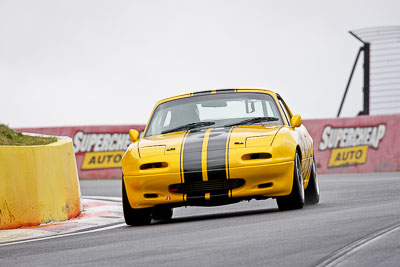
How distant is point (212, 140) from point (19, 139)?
163 inches

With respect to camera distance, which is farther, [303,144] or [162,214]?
[162,214]

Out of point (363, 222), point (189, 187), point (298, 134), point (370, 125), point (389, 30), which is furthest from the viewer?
point (370, 125)

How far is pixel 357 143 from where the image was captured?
21.6m

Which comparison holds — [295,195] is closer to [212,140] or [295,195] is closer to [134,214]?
[212,140]

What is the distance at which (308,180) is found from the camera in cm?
959

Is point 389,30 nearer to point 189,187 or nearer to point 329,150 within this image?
point 329,150

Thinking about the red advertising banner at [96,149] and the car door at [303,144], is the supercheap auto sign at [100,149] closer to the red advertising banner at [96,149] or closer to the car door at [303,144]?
the red advertising banner at [96,149]

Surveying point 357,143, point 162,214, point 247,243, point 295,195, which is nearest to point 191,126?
point 162,214

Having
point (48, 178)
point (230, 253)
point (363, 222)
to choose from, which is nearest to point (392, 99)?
point (48, 178)

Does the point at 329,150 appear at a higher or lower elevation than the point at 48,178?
lower

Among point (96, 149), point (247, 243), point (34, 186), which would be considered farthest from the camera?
point (96, 149)

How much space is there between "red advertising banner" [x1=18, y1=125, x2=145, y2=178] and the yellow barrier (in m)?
13.4

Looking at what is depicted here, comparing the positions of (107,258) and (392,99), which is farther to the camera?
(392,99)

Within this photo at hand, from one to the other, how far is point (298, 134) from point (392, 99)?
11932 mm
